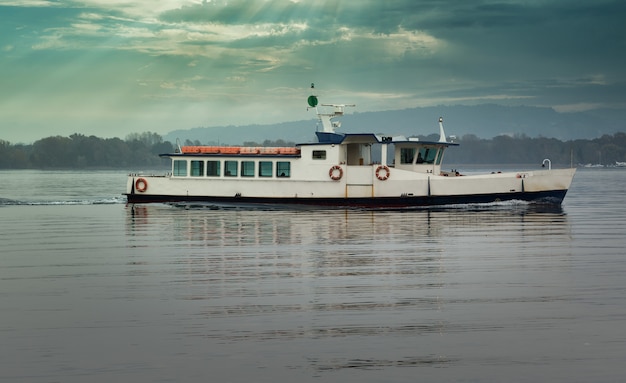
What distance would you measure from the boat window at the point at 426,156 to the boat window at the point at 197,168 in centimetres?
1205

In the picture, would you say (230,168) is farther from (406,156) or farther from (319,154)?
(406,156)

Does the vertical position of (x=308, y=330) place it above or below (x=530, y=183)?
below

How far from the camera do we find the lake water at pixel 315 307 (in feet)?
34.8

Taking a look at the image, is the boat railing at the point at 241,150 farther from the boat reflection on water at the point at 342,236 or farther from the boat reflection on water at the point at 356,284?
the boat reflection on water at the point at 356,284

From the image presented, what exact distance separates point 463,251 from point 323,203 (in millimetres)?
19537

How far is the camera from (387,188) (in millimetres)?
41562

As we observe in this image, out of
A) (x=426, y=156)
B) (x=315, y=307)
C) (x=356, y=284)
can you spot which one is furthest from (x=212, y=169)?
(x=315, y=307)

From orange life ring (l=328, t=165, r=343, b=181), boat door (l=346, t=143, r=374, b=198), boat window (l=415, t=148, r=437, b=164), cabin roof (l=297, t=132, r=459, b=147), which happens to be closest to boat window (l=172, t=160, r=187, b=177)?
cabin roof (l=297, t=132, r=459, b=147)

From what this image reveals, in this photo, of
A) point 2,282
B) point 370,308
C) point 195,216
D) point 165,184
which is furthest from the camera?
point 165,184

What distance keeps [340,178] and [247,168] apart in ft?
17.6

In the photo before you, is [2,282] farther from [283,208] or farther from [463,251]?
[283,208]

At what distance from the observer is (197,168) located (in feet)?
146

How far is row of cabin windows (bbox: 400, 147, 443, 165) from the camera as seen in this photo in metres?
43.1

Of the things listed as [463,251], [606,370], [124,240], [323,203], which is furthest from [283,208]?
[606,370]
